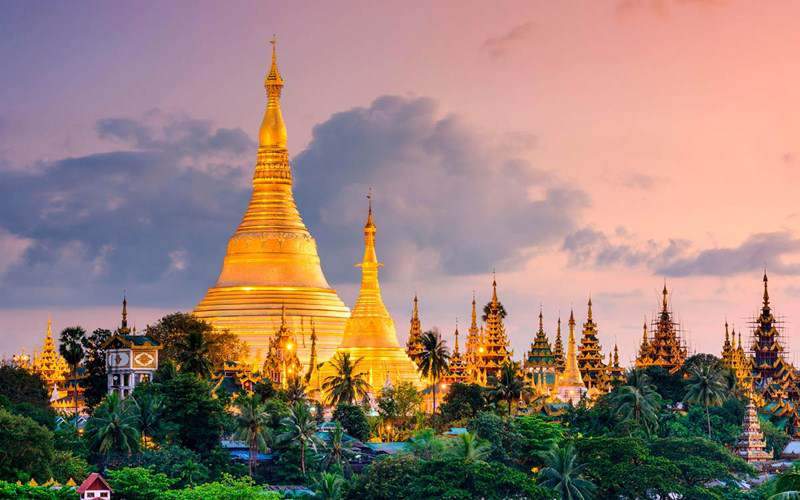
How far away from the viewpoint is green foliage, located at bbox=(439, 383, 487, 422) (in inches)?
4306

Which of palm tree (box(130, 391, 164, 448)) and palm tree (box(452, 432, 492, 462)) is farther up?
palm tree (box(130, 391, 164, 448))

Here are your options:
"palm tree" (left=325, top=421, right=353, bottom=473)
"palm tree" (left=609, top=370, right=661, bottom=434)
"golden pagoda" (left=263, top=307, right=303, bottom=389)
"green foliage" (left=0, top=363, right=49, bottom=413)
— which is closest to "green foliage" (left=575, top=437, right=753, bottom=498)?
"palm tree" (left=609, top=370, right=661, bottom=434)

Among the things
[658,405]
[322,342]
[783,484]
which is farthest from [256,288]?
[783,484]

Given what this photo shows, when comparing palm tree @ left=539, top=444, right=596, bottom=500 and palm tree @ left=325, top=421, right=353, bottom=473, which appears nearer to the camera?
palm tree @ left=539, top=444, right=596, bottom=500

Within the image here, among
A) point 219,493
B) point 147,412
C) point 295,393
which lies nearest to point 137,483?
point 219,493

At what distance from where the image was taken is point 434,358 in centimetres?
13112

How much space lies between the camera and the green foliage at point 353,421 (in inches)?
4060

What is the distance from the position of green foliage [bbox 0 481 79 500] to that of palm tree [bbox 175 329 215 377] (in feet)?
84.9

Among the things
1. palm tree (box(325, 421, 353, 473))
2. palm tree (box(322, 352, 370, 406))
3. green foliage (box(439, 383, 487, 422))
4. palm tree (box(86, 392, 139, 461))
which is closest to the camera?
palm tree (box(86, 392, 139, 461))

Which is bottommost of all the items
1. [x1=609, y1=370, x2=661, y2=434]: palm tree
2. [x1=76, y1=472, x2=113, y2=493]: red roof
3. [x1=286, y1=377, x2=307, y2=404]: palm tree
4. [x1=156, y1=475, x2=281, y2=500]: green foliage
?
[x1=156, y1=475, x2=281, y2=500]: green foliage

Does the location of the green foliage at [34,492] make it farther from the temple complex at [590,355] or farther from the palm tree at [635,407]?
the temple complex at [590,355]

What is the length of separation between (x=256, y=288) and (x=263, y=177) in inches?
376

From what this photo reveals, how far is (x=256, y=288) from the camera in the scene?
456ft

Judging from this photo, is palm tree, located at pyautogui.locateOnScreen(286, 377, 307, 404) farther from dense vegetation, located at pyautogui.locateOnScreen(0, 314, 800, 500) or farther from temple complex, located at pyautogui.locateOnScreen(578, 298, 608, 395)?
temple complex, located at pyautogui.locateOnScreen(578, 298, 608, 395)
